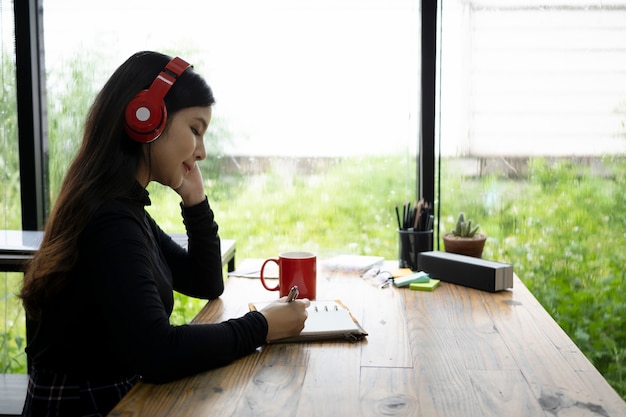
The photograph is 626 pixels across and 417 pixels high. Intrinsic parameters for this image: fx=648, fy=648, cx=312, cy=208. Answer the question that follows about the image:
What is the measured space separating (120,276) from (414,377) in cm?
49

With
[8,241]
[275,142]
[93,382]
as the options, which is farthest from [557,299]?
[8,241]

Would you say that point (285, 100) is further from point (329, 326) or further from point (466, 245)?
point (329, 326)

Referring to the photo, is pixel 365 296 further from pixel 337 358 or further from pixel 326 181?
pixel 326 181

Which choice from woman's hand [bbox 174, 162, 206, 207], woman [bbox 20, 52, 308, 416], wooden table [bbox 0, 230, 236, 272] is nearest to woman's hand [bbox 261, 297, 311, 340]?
woman [bbox 20, 52, 308, 416]

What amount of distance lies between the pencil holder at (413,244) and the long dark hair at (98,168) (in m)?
0.80

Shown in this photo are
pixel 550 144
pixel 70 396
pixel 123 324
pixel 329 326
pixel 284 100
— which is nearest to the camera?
pixel 123 324

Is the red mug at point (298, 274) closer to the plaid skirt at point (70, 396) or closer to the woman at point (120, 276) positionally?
the woman at point (120, 276)

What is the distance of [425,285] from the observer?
1.64m

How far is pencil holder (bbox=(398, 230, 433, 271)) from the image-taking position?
6.11ft

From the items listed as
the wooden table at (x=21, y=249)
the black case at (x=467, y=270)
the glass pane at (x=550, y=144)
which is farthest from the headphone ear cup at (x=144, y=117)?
the glass pane at (x=550, y=144)

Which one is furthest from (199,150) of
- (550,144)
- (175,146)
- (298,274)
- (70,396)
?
(550,144)

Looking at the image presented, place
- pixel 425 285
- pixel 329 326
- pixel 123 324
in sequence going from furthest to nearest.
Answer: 1. pixel 425 285
2. pixel 329 326
3. pixel 123 324

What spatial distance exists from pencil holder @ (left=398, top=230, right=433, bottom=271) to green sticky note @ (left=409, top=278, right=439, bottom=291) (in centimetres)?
20

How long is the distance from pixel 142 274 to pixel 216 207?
1.34m
